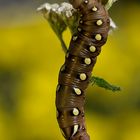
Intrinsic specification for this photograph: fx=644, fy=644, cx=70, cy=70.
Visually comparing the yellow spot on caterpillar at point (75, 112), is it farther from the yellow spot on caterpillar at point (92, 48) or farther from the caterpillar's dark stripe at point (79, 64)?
the yellow spot on caterpillar at point (92, 48)

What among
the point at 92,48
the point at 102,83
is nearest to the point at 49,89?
the point at 102,83

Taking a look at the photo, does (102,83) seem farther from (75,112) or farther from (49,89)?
(49,89)

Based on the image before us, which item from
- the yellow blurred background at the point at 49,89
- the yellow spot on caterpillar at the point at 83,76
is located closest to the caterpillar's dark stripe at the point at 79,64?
the yellow spot on caterpillar at the point at 83,76

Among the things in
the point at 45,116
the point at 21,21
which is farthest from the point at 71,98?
the point at 21,21

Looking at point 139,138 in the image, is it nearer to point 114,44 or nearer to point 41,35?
point 114,44

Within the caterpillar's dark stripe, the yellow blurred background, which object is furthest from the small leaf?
the yellow blurred background

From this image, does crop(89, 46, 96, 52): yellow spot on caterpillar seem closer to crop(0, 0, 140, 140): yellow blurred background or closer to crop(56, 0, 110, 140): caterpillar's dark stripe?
crop(56, 0, 110, 140): caterpillar's dark stripe
